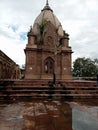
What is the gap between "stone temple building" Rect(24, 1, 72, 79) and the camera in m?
35.3

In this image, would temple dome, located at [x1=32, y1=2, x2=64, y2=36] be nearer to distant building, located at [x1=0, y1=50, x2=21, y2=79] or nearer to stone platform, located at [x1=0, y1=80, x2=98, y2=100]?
distant building, located at [x1=0, y1=50, x2=21, y2=79]

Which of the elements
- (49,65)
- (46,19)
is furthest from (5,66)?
(46,19)

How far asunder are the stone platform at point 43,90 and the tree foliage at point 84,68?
56495 mm

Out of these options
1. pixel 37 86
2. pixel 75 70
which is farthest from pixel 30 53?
pixel 75 70

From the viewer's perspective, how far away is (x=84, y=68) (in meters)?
68.4

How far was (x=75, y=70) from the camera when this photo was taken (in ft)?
227

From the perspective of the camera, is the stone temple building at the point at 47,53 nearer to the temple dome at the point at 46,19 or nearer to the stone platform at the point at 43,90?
the temple dome at the point at 46,19

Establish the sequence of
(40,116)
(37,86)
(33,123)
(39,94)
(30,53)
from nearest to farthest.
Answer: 1. (33,123)
2. (40,116)
3. (39,94)
4. (37,86)
5. (30,53)

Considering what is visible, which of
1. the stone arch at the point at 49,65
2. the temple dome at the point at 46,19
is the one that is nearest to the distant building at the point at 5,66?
the stone arch at the point at 49,65

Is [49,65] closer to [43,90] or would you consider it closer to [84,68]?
[43,90]

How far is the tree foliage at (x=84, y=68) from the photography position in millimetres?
67750

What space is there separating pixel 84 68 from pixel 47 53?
117 feet

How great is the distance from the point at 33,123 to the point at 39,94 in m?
5.65

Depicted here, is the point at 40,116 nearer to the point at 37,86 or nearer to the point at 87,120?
the point at 87,120
